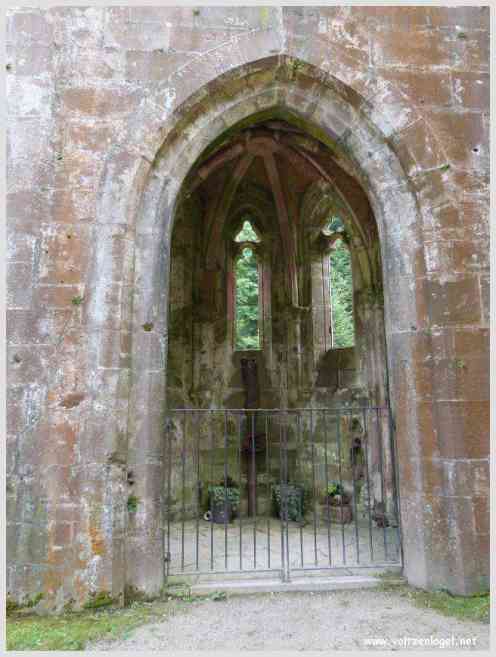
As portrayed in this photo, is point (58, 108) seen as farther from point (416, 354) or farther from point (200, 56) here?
point (416, 354)

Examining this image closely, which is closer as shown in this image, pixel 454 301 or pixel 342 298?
pixel 454 301

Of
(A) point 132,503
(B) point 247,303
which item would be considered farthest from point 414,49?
(B) point 247,303

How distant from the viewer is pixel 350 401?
7.50m

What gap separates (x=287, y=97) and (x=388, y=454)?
4.77 m

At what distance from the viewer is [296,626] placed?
3473 millimetres

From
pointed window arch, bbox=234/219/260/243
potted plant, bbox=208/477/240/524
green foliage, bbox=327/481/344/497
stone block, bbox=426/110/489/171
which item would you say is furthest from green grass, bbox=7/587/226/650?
pointed window arch, bbox=234/219/260/243

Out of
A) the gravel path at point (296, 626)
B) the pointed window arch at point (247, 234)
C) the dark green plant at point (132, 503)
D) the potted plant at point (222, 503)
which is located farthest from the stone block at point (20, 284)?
the pointed window arch at point (247, 234)

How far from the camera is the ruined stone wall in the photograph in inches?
151

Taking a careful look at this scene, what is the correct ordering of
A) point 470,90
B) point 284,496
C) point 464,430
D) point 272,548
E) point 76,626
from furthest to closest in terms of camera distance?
point 272,548, point 470,90, point 284,496, point 464,430, point 76,626

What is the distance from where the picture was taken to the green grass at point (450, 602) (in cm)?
357

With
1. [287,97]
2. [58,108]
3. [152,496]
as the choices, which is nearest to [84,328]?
[152,496]

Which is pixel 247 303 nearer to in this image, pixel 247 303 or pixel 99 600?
pixel 247 303

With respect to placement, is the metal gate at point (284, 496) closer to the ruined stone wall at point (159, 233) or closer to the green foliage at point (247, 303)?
the ruined stone wall at point (159, 233)

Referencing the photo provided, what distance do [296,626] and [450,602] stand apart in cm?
133
